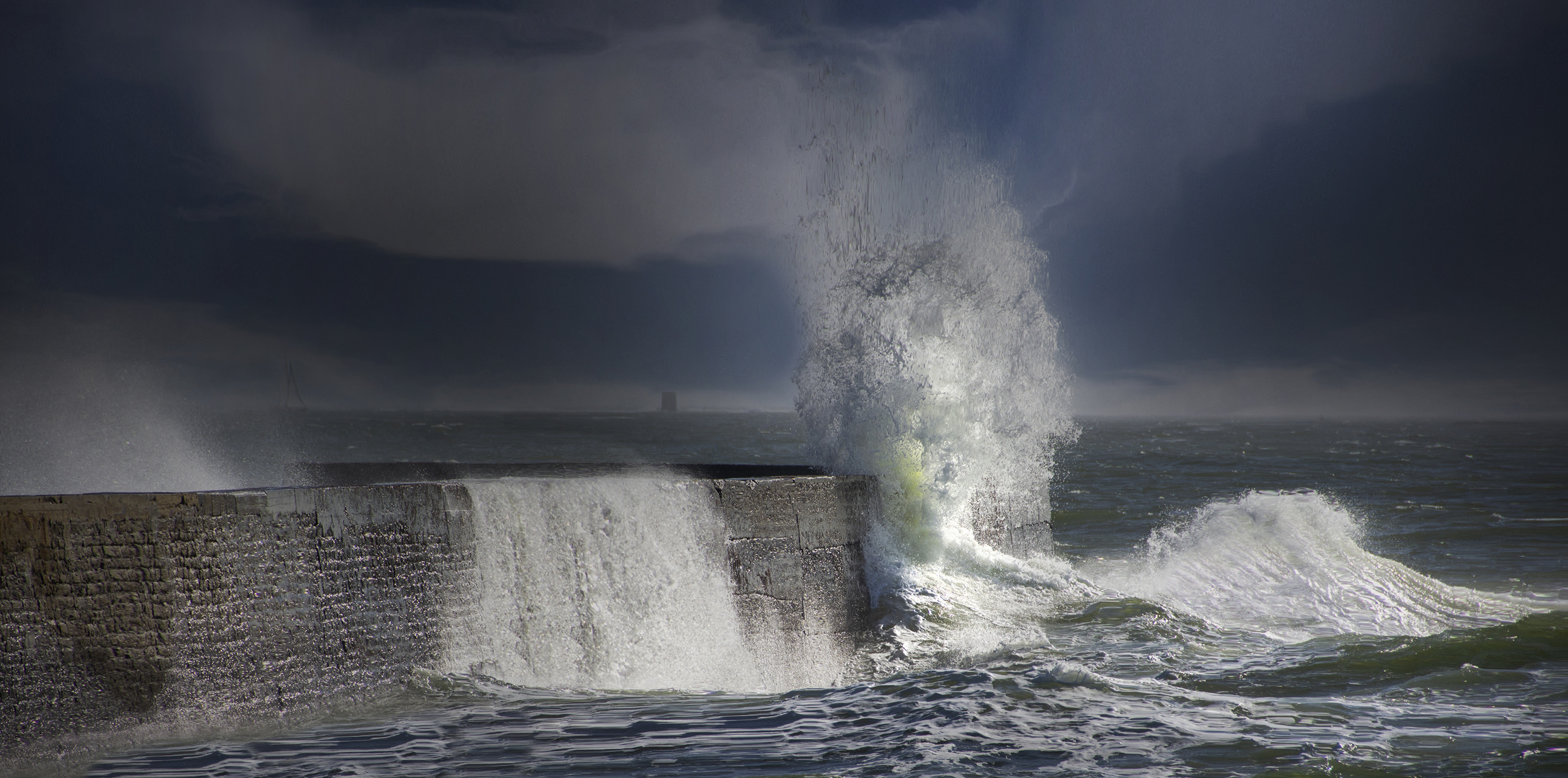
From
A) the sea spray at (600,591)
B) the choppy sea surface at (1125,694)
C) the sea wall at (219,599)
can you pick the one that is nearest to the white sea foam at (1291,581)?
the choppy sea surface at (1125,694)

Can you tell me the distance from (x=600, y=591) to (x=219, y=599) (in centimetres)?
202

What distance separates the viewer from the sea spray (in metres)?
5.46

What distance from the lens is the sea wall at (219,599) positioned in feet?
13.1

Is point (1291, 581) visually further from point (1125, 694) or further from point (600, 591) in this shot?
point (600, 591)

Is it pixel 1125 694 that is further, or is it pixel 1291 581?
pixel 1291 581

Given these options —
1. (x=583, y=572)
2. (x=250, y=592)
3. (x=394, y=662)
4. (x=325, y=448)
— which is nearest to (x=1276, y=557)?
(x=583, y=572)

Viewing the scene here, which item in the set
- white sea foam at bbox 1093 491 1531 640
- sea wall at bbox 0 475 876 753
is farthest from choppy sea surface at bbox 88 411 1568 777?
sea wall at bbox 0 475 876 753

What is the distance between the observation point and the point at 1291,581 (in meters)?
9.49

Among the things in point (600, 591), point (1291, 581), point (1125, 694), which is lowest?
point (1291, 581)

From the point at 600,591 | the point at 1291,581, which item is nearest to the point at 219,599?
the point at 600,591

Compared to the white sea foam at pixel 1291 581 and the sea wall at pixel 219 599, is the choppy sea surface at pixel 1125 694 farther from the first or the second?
the sea wall at pixel 219 599

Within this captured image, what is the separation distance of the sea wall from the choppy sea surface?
22cm

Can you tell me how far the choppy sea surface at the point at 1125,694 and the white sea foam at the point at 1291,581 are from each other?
0.04m

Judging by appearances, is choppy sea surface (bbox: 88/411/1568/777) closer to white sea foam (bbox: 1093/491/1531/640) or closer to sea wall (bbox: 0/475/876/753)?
white sea foam (bbox: 1093/491/1531/640)
